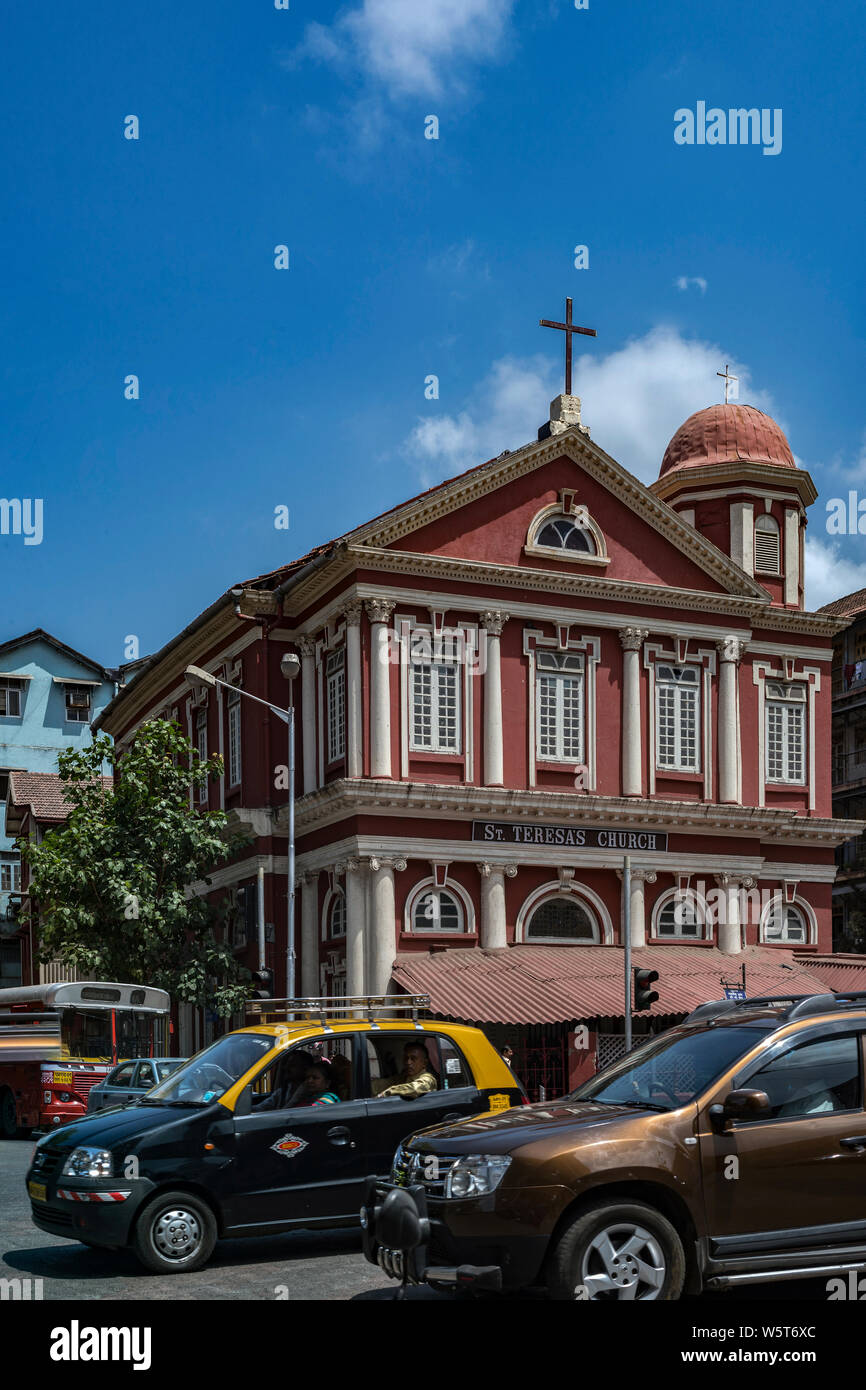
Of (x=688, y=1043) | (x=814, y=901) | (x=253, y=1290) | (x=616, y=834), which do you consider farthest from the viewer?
(x=814, y=901)

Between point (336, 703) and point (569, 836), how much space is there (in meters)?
5.69

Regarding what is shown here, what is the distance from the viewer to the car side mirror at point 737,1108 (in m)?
9.60

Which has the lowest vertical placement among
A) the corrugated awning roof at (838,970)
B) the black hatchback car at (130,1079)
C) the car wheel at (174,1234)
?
the black hatchback car at (130,1079)

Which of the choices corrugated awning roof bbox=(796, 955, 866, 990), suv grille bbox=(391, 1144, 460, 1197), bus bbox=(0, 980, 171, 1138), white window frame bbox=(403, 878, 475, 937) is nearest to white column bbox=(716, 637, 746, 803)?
corrugated awning roof bbox=(796, 955, 866, 990)

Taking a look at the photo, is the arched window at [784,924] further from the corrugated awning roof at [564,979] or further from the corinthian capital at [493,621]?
the corinthian capital at [493,621]

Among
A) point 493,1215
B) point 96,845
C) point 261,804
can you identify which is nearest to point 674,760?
point 261,804

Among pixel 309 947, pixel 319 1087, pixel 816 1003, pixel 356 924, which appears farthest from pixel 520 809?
pixel 816 1003

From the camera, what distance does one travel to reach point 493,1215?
944 centimetres

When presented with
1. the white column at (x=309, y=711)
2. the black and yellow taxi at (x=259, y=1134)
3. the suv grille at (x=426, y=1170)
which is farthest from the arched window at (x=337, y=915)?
the suv grille at (x=426, y=1170)

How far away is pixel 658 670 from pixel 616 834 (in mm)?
3942

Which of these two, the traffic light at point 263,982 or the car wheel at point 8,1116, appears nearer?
the traffic light at point 263,982

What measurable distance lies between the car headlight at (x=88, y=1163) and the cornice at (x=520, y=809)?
19.0m

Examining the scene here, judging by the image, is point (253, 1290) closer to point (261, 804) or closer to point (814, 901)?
point (261, 804)

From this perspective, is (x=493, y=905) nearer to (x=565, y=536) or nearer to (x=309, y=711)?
(x=309, y=711)
